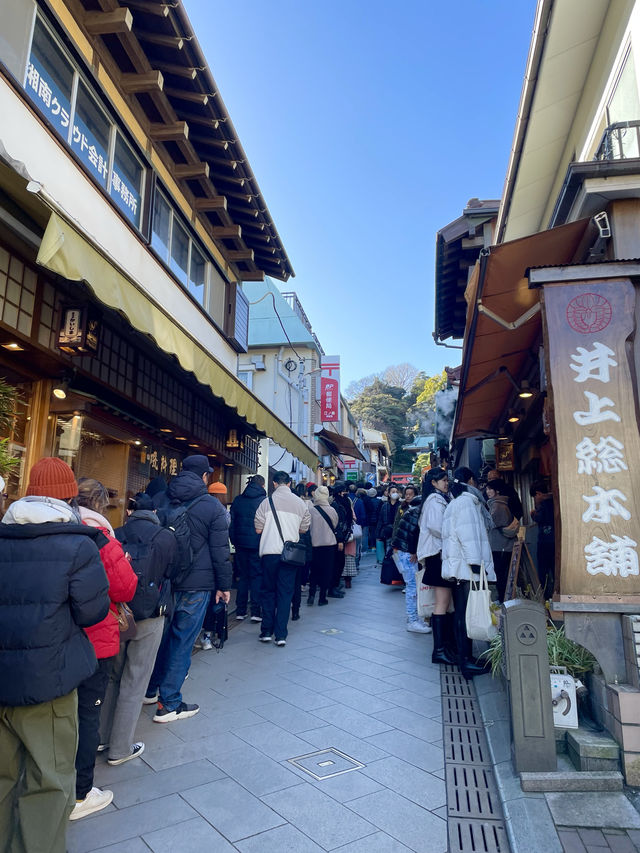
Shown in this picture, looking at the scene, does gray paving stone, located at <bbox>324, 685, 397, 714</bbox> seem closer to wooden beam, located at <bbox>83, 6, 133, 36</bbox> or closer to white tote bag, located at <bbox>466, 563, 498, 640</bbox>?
white tote bag, located at <bbox>466, 563, 498, 640</bbox>

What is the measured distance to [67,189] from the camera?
5.94 meters

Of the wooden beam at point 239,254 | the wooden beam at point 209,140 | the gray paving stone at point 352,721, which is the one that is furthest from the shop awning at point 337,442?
the gray paving stone at point 352,721

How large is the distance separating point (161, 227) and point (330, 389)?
611 inches

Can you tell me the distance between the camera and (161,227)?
8930 mm

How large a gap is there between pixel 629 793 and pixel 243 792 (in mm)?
2405

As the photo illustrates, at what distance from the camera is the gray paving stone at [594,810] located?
305 cm

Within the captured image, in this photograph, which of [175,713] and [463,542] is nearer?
[175,713]

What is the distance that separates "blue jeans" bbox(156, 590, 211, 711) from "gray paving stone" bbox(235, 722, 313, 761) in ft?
2.32

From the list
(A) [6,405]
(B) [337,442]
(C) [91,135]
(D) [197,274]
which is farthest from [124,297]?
(B) [337,442]

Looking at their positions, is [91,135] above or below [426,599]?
above

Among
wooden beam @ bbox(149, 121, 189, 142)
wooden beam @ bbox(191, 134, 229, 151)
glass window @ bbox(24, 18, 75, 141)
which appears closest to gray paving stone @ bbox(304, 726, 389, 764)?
glass window @ bbox(24, 18, 75, 141)

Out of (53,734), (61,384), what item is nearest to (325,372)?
(61,384)

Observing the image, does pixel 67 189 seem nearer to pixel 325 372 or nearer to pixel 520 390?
pixel 520 390

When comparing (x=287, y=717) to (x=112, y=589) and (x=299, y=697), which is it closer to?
(x=299, y=697)
